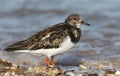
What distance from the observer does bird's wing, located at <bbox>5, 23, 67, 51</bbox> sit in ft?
25.7

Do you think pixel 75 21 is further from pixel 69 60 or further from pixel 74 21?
pixel 69 60

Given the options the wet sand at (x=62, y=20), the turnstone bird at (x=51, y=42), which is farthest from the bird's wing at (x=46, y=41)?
the wet sand at (x=62, y=20)

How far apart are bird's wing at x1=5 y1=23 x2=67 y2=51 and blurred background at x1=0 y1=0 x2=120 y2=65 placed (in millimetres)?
1379

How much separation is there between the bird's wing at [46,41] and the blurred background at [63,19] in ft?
4.52

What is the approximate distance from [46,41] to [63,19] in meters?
5.65

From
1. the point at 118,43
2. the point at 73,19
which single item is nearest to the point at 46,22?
the point at 118,43

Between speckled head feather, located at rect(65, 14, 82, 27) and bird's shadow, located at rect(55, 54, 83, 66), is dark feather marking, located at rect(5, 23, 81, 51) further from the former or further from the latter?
bird's shadow, located at rect(55, 54, 83, 66)

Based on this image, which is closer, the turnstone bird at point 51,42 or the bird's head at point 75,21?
the turnstone bird at point 51,42

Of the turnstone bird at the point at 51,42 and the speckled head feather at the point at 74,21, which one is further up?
the speckled head feather at the point at 74,21

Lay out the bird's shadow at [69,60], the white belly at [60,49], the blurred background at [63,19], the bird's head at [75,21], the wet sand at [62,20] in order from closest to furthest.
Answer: the white belly at [60,49], the bird's head at [75,21], the bird's shadow at [69,60], the wet sand at [62,20], the blurred background at [63,19]

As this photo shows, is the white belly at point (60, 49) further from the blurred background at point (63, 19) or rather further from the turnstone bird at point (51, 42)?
the blurred background at point (63, 19)

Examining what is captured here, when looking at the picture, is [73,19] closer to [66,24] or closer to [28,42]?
[66,24]

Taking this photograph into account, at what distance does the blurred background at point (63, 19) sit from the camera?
9.70m

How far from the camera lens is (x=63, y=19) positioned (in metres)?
13.5
